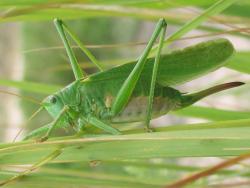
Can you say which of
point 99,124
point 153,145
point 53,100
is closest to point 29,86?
point 53,100

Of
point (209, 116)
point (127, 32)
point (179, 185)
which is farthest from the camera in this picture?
point (127, 32)

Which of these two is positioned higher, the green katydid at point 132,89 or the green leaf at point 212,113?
the green katydid at point 132,89

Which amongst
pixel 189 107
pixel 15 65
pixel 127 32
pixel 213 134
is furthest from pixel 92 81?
pixel 15 65

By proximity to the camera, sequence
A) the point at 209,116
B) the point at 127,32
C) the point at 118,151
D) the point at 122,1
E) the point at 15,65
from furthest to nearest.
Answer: the point at 15,65, the point at 127,32, the point at 209,116, the point at 122,1, the point at 118,151

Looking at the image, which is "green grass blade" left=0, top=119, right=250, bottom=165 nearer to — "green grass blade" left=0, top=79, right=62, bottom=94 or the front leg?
the front leg

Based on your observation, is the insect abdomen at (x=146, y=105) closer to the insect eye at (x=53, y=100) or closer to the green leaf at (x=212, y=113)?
the green leaf at (x=212, y=113)

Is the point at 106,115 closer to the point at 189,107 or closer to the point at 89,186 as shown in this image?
the point at 189,107

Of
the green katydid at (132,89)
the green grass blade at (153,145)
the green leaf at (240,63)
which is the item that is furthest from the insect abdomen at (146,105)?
the green grass blade at (153,145)

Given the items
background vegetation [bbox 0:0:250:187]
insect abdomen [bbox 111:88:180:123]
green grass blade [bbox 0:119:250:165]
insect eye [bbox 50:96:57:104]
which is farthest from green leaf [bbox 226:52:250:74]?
insect eye [bbox 50:96:57:104]
